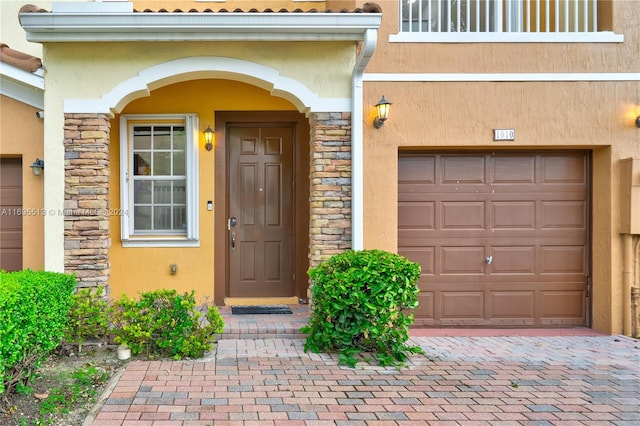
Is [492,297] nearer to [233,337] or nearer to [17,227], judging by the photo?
[233,337]

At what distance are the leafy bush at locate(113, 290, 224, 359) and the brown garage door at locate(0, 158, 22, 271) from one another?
258 centimetres

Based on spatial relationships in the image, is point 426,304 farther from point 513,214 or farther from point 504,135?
point 504,135

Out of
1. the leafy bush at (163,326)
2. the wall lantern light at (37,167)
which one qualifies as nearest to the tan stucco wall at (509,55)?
the leafy bush at (163,326)

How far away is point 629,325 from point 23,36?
9.36 meters

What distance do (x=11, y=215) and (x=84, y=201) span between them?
1.81 metres

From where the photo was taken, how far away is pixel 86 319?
4.57 metres

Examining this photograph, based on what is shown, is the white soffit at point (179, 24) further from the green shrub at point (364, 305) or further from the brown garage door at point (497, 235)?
the green shrub at point (364, 305)

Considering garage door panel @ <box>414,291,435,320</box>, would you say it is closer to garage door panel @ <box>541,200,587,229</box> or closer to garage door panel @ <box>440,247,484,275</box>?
garage door panel @ <box>440,247,484,275</box>

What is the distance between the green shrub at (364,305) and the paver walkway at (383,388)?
0.61 ft

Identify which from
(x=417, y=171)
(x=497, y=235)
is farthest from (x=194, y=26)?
(x=497, y=235)

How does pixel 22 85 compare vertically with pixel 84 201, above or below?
above

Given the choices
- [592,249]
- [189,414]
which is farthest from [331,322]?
[592,249]

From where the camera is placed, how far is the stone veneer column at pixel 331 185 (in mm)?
5121

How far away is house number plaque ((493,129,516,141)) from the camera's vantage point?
5.34 metres
